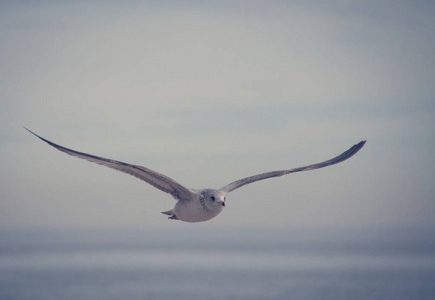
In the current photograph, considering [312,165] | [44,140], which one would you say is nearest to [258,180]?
[312,165]

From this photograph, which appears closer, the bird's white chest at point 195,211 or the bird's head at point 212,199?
the bird's head at point 212,199

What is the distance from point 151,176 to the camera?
14180 mm

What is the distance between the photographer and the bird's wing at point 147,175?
40.6ft

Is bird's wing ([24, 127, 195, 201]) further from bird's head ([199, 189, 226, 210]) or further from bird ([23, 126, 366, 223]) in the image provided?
bird's head ([199, 189, 226, 210])

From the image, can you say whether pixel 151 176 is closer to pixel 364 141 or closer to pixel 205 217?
pixel 205 217

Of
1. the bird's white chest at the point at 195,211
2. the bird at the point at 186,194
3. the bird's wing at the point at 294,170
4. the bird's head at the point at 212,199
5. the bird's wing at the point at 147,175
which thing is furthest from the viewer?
the bird's wing at the point at 294,170

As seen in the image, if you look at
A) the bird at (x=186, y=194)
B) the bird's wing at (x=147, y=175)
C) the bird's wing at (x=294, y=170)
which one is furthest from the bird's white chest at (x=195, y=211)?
the bird's wing at (x=294, y=170)

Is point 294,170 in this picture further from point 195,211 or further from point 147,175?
point 147,175

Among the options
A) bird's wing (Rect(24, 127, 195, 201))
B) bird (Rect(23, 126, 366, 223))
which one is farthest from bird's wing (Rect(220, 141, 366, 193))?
bird's wing (Rect(24, 127, 195, 201))

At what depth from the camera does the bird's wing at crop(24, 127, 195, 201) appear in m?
12.4

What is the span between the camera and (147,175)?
1415cm

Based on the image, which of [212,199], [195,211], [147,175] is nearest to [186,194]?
[195,211]

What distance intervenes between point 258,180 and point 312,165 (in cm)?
209

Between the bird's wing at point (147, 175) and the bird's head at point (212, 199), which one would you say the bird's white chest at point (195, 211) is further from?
the bird's wing at point (147, 175)
